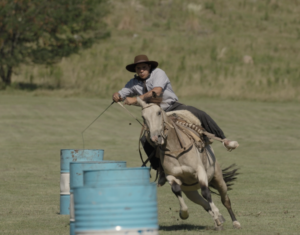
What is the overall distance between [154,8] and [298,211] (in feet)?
145

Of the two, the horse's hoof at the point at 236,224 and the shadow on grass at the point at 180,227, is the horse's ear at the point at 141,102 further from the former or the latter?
the horse's hoof at the point at 236,224

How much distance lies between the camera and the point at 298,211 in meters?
11.1

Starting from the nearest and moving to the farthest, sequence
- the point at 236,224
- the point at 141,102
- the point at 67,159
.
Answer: the point at 141,102, the point at 236,224, the point at 67,159

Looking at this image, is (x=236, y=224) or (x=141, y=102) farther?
(x=236, y=224)

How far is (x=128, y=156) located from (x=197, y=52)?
80.3 ft

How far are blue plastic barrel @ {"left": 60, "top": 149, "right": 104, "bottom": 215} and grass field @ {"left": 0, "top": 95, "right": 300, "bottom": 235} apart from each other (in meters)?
0.33

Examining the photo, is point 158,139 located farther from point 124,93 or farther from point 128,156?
point 128,156

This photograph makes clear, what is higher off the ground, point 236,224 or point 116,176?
point 116,176

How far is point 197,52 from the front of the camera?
4359 cm

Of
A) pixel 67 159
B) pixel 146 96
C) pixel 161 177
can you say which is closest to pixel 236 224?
pixel 161 177

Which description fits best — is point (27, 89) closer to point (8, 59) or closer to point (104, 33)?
point (8, 59)

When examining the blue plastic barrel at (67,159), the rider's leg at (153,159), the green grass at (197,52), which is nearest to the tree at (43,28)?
the green grass at (197,52)

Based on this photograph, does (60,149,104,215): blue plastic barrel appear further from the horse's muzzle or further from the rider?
the horse's muzzle

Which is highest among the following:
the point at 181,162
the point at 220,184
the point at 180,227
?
the point at 181,162
